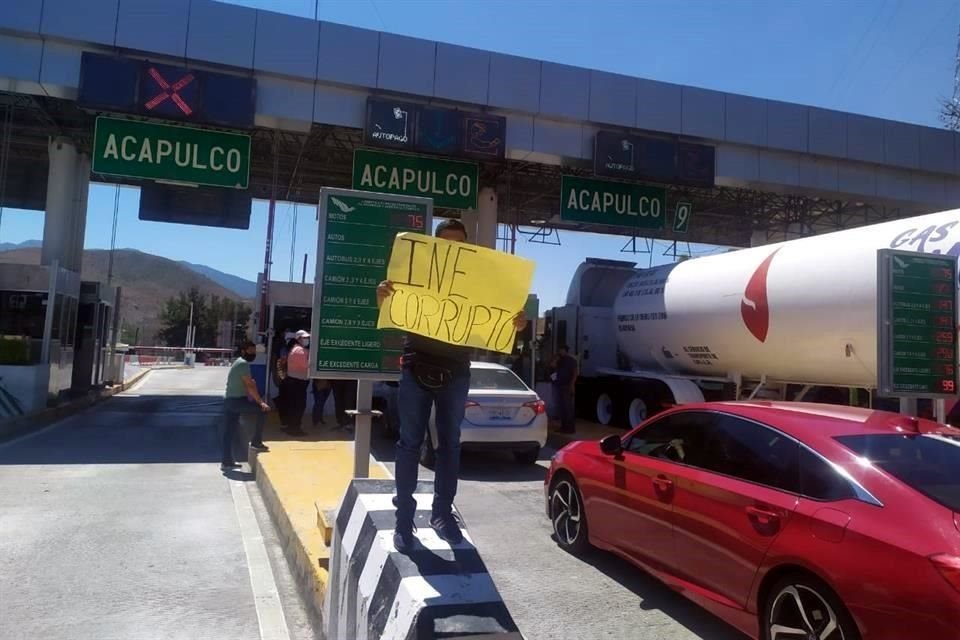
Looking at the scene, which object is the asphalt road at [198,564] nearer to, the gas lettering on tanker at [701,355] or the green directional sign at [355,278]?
the green directional sign at [355,278]

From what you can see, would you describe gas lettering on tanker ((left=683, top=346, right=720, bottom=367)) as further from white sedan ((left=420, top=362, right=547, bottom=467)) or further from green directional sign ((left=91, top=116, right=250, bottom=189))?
green directional sign ((left=91, top=116, right=250, bottom=189))

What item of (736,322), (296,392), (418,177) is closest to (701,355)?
(736,322)

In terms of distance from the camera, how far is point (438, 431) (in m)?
3.72

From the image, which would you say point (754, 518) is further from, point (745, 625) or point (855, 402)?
point (855, 402)

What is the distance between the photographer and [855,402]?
10008 millimetres

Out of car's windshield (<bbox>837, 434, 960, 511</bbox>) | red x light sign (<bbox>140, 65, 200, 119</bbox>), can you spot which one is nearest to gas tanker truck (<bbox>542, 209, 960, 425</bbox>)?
car's windshield (<bbox>837, 434, 960, 511</bbox>)

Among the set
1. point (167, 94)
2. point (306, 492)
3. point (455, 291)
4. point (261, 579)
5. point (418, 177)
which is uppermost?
point (167, 94)

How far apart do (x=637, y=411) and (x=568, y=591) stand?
30.8 ft

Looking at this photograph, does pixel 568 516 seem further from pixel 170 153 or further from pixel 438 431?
pixel 170 153

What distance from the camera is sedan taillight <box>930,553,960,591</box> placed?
2910 millimetres

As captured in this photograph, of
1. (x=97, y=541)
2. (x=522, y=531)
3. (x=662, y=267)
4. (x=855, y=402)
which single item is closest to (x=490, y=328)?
(x=522, y=531)

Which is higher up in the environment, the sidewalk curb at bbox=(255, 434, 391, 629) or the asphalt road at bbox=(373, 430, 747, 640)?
the sidewalk curb at bbox=(255, 434, 391, 629)

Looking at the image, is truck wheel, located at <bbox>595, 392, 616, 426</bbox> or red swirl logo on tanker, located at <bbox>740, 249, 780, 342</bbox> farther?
truck wheel, located at <bbox>595, 392, 616, 426</bbox>

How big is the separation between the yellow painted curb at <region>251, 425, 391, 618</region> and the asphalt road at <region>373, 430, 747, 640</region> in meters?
1.30
